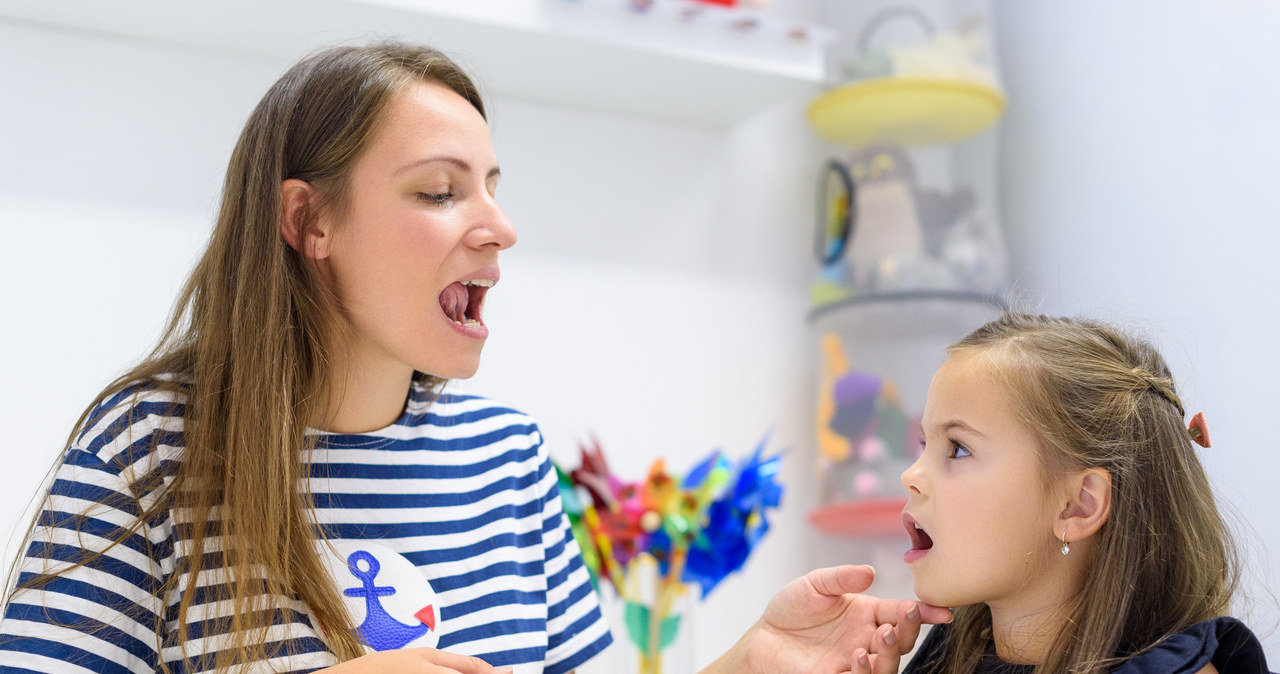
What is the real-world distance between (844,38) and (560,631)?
45.0 inches

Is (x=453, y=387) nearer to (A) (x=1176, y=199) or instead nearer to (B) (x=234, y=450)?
(B) (x=234, y=450)

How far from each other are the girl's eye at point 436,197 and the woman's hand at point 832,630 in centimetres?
47

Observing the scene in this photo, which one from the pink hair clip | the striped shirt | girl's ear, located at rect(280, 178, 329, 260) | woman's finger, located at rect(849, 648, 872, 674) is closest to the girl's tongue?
woman's finger, located at rect(849, 648, 872, 674)

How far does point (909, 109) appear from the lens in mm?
1766

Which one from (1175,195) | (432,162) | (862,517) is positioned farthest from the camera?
(862,517)

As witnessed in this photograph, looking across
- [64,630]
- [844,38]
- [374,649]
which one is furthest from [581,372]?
[64,630]

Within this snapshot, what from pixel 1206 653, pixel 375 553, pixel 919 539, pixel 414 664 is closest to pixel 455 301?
pixel 375 553

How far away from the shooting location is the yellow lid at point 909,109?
Result: 5.73ft

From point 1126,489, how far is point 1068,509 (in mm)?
48

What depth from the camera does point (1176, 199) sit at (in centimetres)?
150

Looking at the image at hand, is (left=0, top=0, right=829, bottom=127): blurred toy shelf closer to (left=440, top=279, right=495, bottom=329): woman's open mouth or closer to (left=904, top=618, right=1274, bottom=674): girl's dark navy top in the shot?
(left=440, top=279, right=495, bottom=329): woman's open mouth

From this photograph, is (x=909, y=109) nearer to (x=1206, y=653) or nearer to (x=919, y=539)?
(x=919, y=539)

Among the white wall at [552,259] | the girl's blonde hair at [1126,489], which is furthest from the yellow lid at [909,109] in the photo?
the girl's blonde hair at [1126,489]

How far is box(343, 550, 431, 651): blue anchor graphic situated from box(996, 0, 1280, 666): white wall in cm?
84
